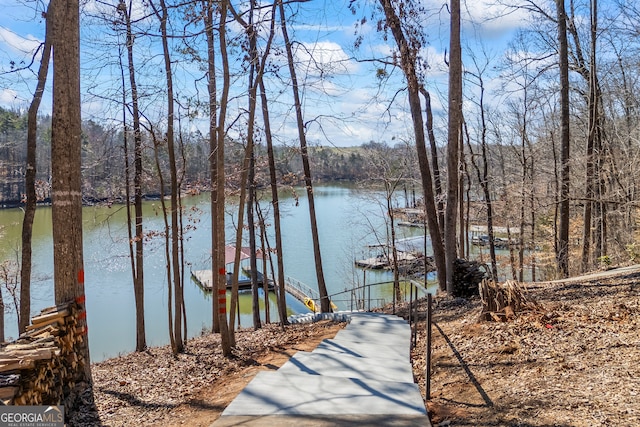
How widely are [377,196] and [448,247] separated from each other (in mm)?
14503

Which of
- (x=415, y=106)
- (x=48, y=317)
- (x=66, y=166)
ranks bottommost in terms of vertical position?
(x=48, y=317)

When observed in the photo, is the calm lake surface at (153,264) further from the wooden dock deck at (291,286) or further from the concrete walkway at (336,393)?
the concrete walkway at (336,393)

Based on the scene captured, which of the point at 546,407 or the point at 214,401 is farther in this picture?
the point at 214,401

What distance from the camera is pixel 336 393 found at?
4066 millimetres

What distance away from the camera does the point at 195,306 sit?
2577cm

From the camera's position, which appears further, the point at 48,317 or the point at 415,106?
the point at 415,106

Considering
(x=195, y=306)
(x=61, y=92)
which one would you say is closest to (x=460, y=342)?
(x=61, y=92)

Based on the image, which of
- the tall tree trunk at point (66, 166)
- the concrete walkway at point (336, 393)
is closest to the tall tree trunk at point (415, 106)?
the concrete walkway at point (336, 393)

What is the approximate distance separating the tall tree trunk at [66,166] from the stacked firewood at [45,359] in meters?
0.12

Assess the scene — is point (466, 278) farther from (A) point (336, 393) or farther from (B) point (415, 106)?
(A) point (336, 393)

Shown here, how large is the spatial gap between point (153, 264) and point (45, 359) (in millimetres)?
24756

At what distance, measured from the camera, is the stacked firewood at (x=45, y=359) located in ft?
13.0

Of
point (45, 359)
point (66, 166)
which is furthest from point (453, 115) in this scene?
point (45, 359)

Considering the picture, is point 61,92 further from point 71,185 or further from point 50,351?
point 50,351
